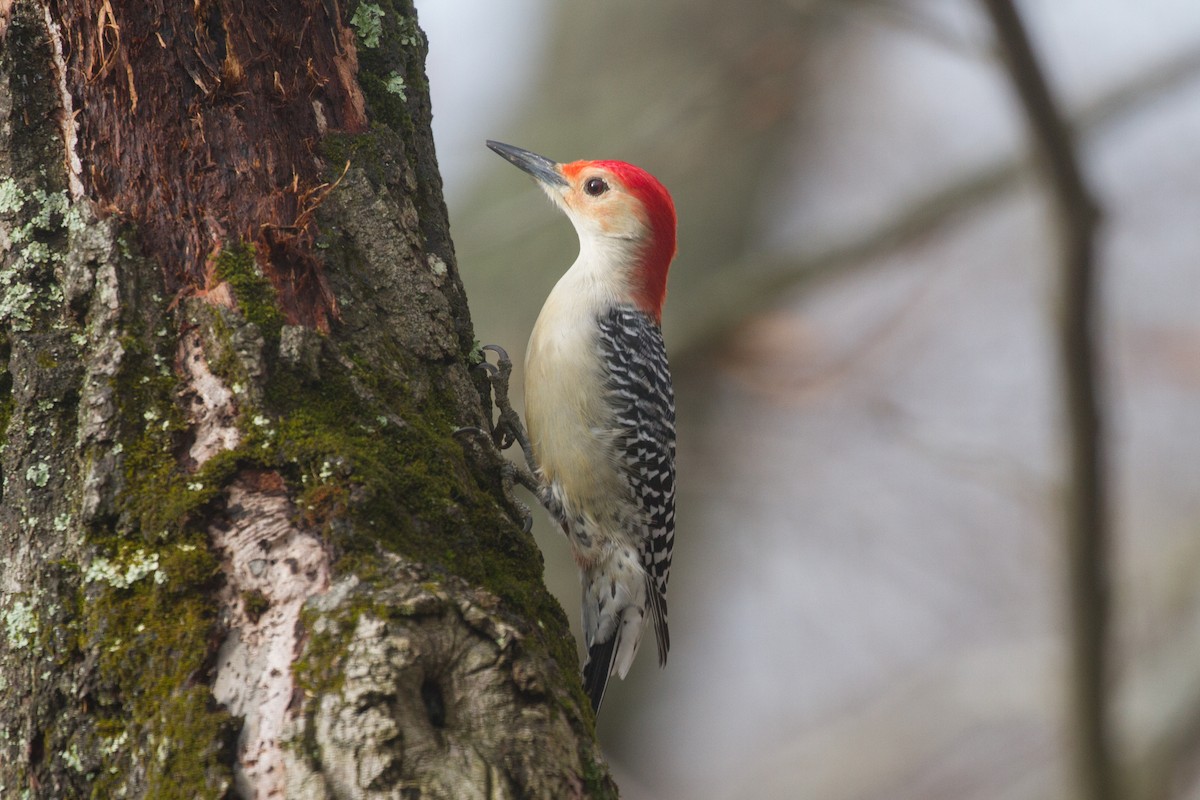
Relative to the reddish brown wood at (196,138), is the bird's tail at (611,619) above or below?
below

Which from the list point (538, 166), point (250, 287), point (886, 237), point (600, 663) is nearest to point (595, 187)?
point (538, 166)

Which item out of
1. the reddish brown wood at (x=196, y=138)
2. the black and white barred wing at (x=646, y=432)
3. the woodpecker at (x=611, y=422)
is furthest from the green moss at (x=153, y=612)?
the black and white barred wing at (x=646, y=432)

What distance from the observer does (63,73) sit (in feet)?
8.89

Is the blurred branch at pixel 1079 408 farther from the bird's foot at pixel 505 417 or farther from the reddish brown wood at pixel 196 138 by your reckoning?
the reddish brown wood at pixel 196 138

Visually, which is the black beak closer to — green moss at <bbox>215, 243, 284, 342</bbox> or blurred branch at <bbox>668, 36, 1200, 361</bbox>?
blurred branch at <bbox>668, 36, 1200, 361</bbox>

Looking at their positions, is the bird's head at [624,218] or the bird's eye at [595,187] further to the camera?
the bird's eye at [595,187]

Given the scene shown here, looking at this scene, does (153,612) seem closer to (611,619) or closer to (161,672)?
(161,672)

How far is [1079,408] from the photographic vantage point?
158 inches

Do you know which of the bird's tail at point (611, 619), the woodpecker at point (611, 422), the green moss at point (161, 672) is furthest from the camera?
the bird's tail at point (611, 619)

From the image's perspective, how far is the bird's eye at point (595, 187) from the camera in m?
5.21

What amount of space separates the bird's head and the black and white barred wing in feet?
0.84

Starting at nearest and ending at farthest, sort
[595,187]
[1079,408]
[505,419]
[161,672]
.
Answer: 1. [161,672]
2. [1079,408]
3. [505,419]
4. [595,187]

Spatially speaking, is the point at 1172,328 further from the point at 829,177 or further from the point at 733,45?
the point at 733,45

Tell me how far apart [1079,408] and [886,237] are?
2461 millimetres
